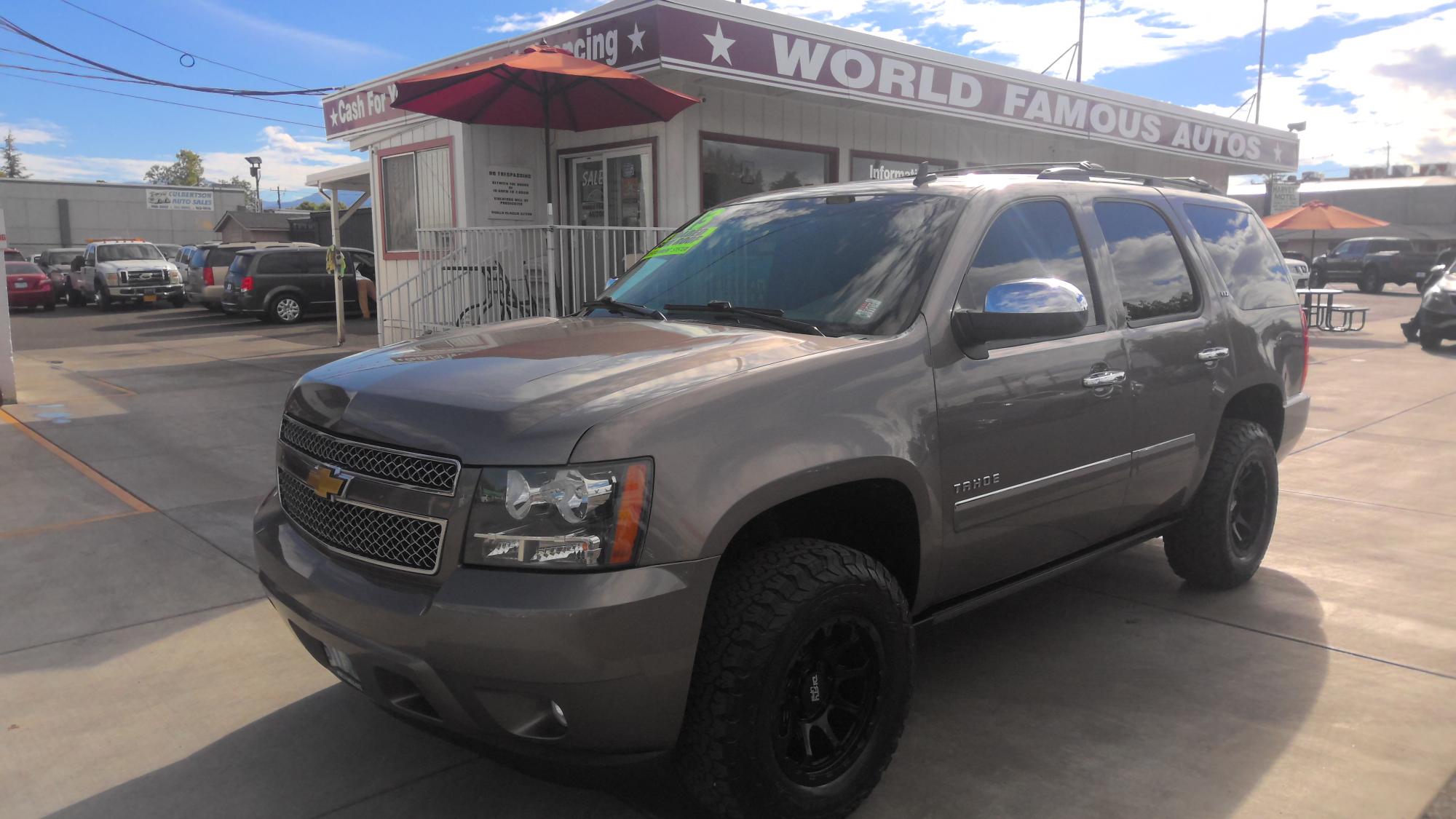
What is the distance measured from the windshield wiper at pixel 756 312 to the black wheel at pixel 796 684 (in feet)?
2.52

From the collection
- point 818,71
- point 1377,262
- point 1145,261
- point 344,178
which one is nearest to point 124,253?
point 344,178

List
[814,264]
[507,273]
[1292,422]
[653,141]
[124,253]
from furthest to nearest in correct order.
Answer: [124,253], [507,273], [653,141], [1292,422], [814,264]

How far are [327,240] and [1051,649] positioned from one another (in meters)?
38.1

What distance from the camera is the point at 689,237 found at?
4.29m

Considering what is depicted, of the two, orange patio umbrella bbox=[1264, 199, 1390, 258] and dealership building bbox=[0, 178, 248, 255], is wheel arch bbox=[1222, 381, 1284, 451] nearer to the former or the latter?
orange patio umbrella bbox=[1264, 199, 1390, 258]

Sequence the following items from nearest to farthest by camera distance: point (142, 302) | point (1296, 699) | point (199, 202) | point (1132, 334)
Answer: point (1296, 699), point (1132, 334), point (142, 302), point (199, 202)

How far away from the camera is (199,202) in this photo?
161ft

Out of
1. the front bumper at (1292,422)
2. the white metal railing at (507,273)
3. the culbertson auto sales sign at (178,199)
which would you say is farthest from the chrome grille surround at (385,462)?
the culbertson auto sales sign at (178,199)

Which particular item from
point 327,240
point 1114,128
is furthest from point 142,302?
point 1114,128

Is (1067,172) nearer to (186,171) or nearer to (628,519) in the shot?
(628,519)

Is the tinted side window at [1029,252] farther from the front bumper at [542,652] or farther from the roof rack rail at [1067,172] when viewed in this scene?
the front bumper at [542,652]

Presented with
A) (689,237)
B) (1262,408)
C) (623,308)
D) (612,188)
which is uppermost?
(612,188)

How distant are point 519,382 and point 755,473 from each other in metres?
0.67

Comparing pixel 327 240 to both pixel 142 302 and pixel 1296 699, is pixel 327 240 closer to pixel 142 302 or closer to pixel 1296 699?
pixel 142 302
